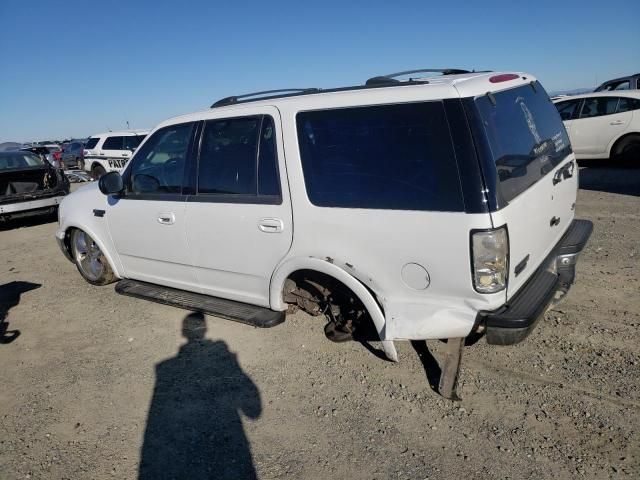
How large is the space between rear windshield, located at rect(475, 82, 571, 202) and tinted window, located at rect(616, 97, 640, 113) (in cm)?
754

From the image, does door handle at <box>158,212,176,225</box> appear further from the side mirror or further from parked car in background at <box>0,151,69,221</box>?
parked car in background at <box>0,151,69,221</box>

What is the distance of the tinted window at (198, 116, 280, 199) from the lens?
3.37m

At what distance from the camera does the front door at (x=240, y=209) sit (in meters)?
3.33

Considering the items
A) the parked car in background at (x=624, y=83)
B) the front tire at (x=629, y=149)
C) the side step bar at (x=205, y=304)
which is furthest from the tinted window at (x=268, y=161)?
the parked car in background at (x=624, y=83)

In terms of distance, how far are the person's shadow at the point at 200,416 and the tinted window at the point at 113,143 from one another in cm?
1595

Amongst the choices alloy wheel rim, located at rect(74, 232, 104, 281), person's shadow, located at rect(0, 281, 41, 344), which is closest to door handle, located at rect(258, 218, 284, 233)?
alloy wheel rim, located at rect(74, 232, 104, 281)

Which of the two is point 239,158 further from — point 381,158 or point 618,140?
point 618,140

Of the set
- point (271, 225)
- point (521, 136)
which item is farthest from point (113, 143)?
point (521, 136)

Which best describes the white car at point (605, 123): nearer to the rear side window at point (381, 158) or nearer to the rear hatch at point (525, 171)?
the rear hatch at point (525, 171)

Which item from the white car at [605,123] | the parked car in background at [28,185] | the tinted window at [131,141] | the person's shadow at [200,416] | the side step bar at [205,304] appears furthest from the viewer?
the tinted window at [131,141]

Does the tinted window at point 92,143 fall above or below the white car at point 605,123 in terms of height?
above

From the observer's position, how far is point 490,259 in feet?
8.29

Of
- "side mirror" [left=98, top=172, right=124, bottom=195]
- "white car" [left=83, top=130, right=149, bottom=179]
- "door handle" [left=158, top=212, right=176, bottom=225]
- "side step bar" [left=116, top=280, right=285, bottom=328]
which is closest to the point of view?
"side step bar" [left=116, top=280, right=285, bottom=328]

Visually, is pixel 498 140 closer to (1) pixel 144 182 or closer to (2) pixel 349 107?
(2) pixel 349 107
